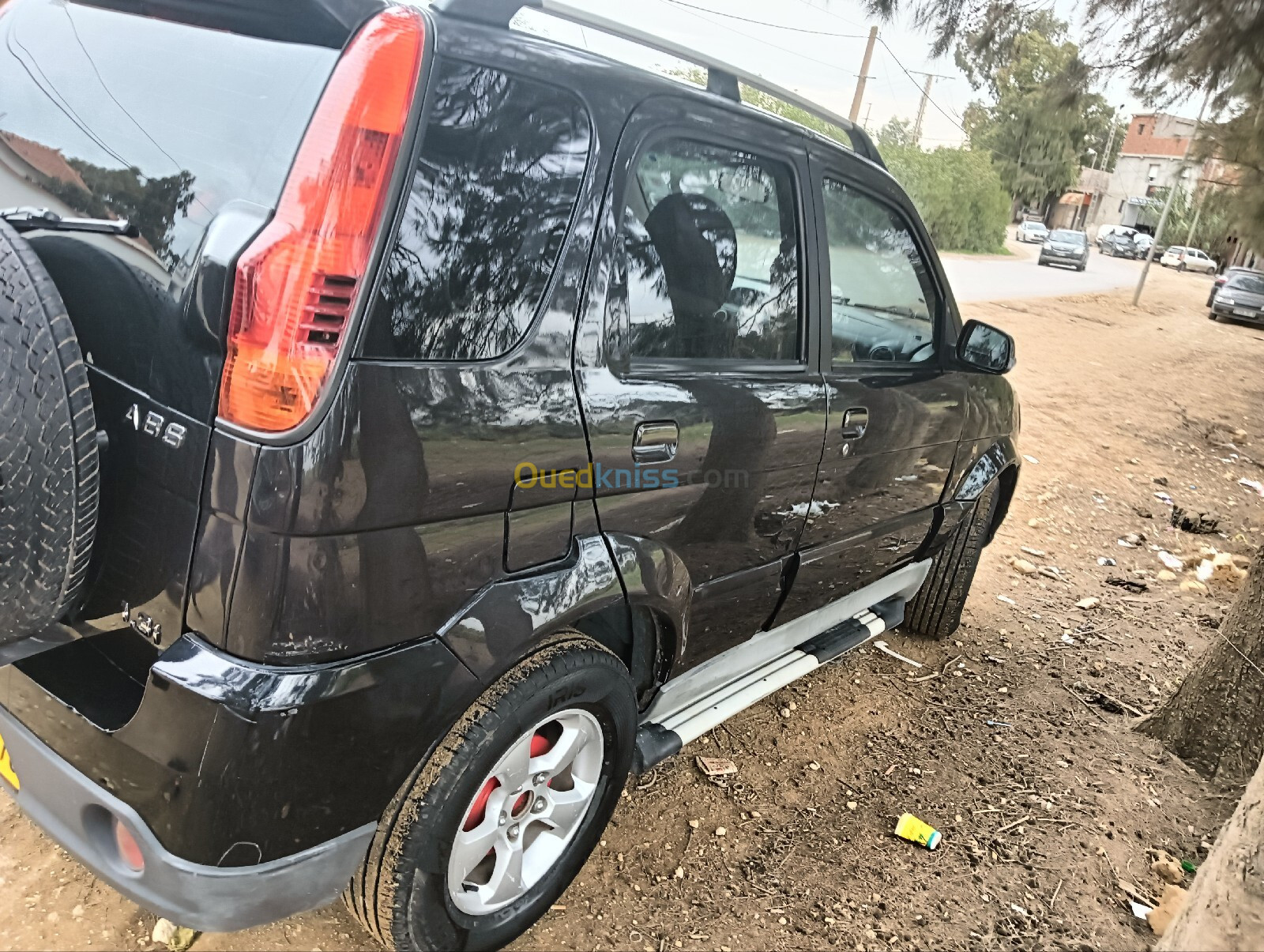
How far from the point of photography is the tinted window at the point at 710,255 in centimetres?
201

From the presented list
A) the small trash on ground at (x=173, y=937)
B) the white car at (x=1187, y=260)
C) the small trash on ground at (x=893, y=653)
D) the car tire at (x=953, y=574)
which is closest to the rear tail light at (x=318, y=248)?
the small trash on ground at (x=173, y=937)

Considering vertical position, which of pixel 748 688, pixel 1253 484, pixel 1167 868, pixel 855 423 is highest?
pixel 855 423

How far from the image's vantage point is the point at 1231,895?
74.2 inches

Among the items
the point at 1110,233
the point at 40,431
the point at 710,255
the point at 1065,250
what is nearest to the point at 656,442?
the point at 710,255

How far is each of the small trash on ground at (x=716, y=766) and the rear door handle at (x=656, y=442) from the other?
4.62 feet

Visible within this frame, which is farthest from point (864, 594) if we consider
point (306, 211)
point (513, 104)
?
point (306, 211)

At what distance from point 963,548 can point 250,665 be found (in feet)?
11.0

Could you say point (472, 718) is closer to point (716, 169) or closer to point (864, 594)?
point (716, 169)

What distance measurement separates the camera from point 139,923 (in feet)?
6.88

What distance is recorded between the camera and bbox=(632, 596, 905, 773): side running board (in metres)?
2.39

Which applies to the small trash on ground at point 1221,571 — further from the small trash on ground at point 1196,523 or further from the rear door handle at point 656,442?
the rear door handle at point 656,442

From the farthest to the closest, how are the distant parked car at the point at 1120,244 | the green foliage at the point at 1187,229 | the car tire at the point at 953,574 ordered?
the distant parked car at the point at 1120,244 < the green foliage at the point at 1187,229 < the car tire at the point at 953,574

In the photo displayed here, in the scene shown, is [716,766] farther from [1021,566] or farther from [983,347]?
[1021,566]

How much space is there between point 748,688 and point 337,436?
176 cm
